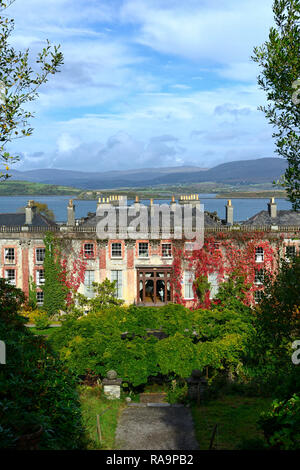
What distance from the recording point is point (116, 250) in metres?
48.0

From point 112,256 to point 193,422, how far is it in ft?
87.8

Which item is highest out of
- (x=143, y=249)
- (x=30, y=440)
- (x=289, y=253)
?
(x=289, y=253)

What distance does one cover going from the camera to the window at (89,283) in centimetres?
4812

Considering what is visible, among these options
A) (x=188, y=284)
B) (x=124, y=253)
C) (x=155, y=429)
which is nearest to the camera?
(x=155, y=429)

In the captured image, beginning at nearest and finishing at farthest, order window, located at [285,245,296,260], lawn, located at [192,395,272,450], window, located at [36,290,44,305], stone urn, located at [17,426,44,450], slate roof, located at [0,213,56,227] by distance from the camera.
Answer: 1. stone urn, located at [17,426,44,450]
2. lawn, located at [192,395,272,450]
3. window, located at [285,245,296,260]
4. window, located at [36,290,44,305]
5. slate roof, located at [0,213,56,227]

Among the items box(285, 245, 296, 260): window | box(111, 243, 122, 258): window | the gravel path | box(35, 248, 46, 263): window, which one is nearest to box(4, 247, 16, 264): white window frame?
box(35, 248, 46, 263): window

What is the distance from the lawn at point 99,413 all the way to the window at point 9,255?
973 inches

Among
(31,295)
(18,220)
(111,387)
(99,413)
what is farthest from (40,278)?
(99,413)

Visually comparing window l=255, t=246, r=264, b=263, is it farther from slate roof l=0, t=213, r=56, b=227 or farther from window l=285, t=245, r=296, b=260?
slate roof l=0, t=213, r=56, b=227

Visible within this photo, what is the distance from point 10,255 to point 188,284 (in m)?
18.0

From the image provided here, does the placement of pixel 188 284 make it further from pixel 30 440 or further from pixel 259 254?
pixel 30 440

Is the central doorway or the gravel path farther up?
the central doorway

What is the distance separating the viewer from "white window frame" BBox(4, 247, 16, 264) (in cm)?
4854

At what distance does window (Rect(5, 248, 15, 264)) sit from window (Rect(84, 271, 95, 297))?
7.51 metres
